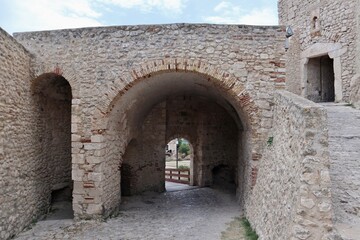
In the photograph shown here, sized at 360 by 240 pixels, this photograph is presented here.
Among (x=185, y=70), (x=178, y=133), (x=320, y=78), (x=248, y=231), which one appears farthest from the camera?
(x=178, y=133)

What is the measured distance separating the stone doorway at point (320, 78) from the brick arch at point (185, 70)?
19.9 feet

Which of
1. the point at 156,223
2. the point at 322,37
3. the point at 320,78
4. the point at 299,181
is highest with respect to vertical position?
the point at 322,37

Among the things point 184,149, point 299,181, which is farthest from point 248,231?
point 184,149

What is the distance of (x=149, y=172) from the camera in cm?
1103

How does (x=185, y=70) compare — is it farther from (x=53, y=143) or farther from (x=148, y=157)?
(x=148, y=157)

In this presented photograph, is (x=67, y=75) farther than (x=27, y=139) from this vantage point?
Yes

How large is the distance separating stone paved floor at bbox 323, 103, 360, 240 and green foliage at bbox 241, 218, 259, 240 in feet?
5.91

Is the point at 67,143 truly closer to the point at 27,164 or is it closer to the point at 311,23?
the point at 27,164

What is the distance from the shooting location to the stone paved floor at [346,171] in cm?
371

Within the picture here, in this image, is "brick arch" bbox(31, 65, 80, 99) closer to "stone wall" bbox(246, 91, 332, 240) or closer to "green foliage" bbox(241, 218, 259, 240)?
"stone wall" bbox(246, 91, 332, 240)

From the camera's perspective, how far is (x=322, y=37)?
1098cm

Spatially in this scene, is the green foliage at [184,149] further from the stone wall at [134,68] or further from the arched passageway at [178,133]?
the stone wall at [134,68]

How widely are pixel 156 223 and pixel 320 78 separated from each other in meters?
8.56

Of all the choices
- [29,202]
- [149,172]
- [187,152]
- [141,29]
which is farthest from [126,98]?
[187,152]
